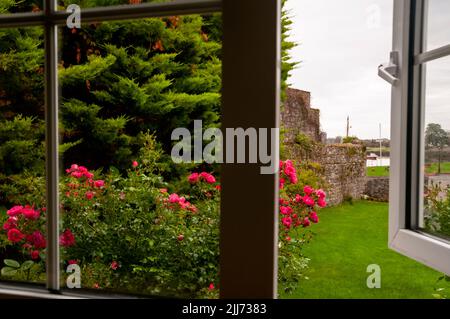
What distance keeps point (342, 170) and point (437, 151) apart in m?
0.65

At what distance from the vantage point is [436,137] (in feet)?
3.17

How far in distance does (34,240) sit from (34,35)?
69 centimetres

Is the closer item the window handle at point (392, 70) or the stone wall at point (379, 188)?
the window handle at point (392, 70)

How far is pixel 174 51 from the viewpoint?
1.48m

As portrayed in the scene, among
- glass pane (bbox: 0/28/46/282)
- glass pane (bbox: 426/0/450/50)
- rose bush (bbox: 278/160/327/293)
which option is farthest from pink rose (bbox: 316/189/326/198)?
glass pane (bbox: 0/28/46/282)

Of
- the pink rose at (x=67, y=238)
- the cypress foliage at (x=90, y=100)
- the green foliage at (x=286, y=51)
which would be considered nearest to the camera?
the pink rose at (x=67, y=238)

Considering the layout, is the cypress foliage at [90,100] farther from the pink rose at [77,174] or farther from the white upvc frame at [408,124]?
the white upvc frame at [408,124]

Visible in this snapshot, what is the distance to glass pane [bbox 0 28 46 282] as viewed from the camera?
1.33m

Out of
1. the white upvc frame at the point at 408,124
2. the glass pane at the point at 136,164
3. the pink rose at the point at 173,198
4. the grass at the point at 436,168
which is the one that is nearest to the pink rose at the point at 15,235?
the glass pane at the point at 136,164

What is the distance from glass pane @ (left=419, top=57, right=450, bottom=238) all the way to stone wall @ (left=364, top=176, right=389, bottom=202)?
1.60 ft

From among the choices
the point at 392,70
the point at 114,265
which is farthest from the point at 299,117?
the point at 114,265

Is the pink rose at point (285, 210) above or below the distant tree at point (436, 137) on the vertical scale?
below

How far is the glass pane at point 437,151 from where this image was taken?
941 millimetres

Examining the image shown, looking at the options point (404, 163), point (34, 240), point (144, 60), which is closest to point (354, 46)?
point (404, 163)
